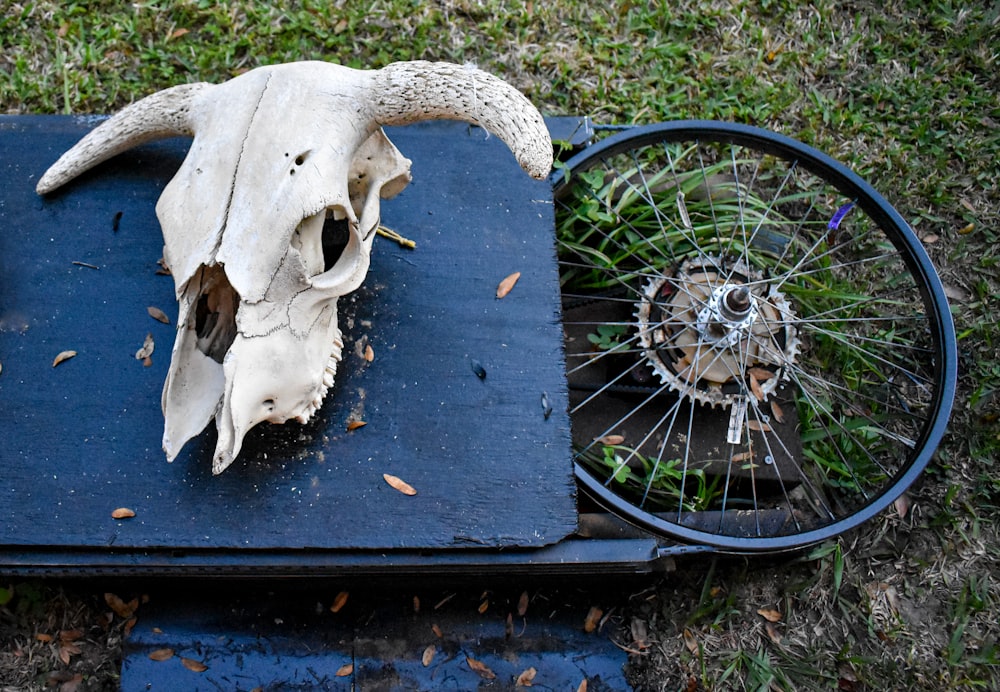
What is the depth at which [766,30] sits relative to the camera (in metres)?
3.99

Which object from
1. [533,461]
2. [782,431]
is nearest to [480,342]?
[533,461]

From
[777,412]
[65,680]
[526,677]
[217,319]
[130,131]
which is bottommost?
[65,680]

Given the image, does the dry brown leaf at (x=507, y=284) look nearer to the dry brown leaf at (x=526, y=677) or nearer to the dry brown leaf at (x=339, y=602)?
the dry brown leaf at (x=339, y=602)

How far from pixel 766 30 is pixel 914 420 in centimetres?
189

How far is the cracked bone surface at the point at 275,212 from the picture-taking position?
7.36 feet

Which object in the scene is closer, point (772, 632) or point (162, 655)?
point (162, 655)

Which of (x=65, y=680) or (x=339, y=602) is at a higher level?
(x=339, y=602)

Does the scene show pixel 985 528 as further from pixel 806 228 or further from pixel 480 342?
pixel 480 342

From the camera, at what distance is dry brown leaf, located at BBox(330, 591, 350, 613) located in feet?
10.3

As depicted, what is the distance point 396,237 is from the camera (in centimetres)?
303

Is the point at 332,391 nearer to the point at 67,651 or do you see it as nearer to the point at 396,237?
the point at 396,237

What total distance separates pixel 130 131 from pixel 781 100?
8.88 feet

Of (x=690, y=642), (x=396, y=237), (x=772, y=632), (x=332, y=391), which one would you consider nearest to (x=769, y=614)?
(x=772, y=632)

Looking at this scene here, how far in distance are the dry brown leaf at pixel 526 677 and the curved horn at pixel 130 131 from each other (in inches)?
84.9
